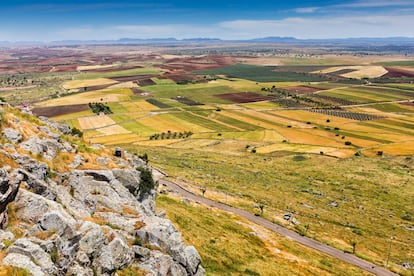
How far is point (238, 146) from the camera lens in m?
159

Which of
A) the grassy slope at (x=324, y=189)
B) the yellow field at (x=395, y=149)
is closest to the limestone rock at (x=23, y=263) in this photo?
the grassy slope at (x=324, y=189)

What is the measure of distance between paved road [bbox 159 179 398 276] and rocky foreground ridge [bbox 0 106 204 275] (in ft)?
111

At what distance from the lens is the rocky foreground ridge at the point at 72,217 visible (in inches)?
945

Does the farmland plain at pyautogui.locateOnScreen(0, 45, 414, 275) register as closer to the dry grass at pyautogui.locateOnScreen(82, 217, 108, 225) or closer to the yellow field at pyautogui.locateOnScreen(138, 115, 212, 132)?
the yellow field at pyautogui.locateOnScreen(138, 115, 212, 132)

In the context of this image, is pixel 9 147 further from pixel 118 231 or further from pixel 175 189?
pixel 175 189

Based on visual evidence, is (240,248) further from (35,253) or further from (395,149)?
(395,149)

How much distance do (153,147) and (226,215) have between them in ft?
282

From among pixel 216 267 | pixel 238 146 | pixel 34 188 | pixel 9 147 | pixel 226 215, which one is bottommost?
pixel 238 146

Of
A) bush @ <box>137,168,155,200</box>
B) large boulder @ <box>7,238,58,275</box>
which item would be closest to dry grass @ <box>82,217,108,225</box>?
large boulder @ <box>7,238,58,275</box>

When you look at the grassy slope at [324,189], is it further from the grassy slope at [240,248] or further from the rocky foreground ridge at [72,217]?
the rocky foreground ridge at [72,217]

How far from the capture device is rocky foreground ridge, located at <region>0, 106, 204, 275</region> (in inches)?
945

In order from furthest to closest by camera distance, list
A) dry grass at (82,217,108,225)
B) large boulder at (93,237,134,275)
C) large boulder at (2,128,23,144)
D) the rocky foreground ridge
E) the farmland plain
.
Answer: the farmland plain → large boulder at (2,128,23,144) → dry grass at (82,217,108,225) → large boulder at (93,237,134,275) → the rocky foreground ridge

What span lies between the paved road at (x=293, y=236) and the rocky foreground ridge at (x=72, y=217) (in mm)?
33858

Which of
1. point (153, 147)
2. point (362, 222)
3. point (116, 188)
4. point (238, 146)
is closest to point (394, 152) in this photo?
point (238, 146)
